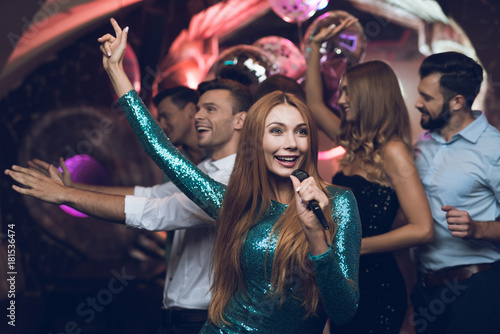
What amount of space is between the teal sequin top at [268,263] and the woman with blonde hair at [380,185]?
23.9 inches

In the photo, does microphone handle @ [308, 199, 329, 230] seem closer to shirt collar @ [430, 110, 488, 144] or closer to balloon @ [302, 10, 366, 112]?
shirt collar @ [430, 110, 488, 144]

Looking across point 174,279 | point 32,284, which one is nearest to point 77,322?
point 32,284

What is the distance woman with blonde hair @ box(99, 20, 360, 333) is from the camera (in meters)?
1.58

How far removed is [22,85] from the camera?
4.24 metres

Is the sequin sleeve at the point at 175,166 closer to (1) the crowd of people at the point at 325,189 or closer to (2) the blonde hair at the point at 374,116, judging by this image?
(1) the crowd of people at the point at 325,189

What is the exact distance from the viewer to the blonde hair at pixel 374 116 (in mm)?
2326

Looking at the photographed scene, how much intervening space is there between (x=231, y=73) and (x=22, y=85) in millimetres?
2102

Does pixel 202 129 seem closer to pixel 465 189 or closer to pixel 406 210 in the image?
pixel 406 210

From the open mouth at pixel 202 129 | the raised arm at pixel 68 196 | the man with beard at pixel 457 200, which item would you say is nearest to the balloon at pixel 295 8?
the man with beard at pixel 457 200

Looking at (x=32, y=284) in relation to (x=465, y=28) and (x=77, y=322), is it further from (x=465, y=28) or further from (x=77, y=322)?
(x=465, y=28)

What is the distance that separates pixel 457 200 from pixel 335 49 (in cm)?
98

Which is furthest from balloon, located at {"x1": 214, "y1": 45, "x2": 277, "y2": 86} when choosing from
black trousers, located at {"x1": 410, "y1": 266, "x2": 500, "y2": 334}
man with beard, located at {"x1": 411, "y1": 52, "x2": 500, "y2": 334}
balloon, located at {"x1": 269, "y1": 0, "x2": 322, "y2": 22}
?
black trousers, located at {"x1": 410, "y1": 266, "x2": 500, "y2": 334}

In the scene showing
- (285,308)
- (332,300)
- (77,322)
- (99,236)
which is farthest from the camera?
(99,236)

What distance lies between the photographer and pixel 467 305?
7.37 ft
